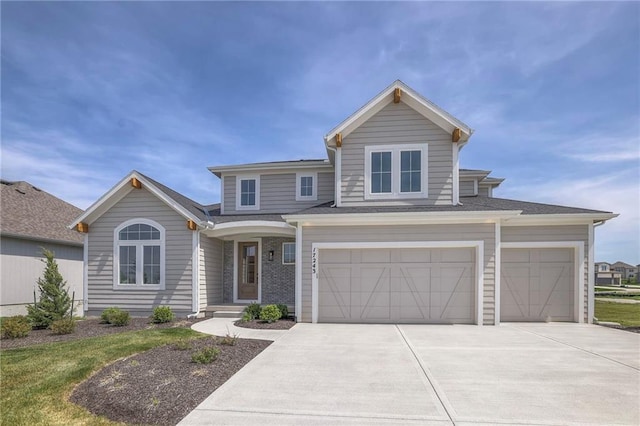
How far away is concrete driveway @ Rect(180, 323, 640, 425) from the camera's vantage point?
3.93m

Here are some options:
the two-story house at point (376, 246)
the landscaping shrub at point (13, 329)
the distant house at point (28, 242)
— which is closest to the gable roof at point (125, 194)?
Result: the two-story house at point (376, 246)

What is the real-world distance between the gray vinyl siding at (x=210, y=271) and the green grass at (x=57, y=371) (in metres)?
2.78

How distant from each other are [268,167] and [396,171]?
17.3 feet

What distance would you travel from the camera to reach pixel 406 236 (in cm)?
1006

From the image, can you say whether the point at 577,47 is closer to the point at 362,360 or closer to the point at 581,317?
the point at 581,317

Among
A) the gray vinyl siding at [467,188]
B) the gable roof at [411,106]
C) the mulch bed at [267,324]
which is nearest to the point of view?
the mulch bed at [267,324]

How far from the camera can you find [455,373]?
5414mm

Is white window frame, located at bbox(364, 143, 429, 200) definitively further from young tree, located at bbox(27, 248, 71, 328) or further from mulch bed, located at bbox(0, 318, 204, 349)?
young tree, located at bbox(27, 248, 71, 328)

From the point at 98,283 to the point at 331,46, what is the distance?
36.6 ft

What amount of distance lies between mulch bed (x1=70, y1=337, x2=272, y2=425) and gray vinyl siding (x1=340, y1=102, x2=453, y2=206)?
21.1 feet

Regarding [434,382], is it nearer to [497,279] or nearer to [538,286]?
[497,279]

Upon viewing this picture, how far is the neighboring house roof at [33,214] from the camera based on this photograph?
13.7 metres

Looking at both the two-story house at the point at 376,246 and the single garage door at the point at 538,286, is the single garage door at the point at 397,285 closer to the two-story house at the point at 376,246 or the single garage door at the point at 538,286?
the two-story house at the point at 376,246

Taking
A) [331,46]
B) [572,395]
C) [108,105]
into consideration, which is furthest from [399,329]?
[108,105]
